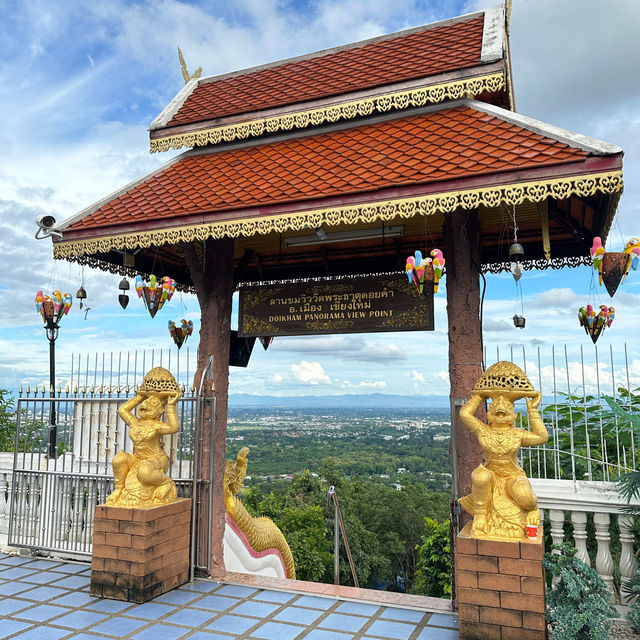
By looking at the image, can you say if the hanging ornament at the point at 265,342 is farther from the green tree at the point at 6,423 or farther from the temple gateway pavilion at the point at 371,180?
the green tree at the point at 6,423

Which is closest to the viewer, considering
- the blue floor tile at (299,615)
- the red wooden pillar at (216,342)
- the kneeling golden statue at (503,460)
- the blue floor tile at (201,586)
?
the kneeling golden statue at (503,460)

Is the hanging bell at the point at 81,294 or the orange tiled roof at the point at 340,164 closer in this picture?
the orange tiled roof at the point at 340,164

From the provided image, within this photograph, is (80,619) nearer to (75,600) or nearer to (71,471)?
(75,600)

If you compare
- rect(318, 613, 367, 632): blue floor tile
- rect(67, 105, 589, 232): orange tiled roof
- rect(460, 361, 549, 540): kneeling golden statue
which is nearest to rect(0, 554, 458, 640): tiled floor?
rect(318, 613, 367, 632): blue floor tile

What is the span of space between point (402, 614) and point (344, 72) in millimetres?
5118

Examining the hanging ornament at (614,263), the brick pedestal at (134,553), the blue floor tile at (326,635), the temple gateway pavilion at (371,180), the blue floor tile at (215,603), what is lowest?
the blue floor tile at (215,603)

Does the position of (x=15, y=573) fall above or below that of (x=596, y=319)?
below

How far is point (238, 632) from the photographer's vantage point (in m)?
3.69

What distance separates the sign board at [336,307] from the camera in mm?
4992

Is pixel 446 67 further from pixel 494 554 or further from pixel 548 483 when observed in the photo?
pixel 494 554

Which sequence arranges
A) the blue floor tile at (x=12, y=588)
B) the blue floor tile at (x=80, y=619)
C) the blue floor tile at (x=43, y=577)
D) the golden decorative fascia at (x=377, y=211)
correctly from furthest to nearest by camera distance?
the blue floor tile at (x=43, y=577)
the blue floor tile at (x=12, y=588)
the blue floor tile at (x=80, y=619)
the golden decorative fascia at (x=377, y=211)

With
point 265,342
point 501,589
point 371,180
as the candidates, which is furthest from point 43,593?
point 371,180

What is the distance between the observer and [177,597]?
4.38 meters

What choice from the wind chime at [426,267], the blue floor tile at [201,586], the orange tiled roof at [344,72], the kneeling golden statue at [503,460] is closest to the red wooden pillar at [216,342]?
the blue floor tile at [201,586]
